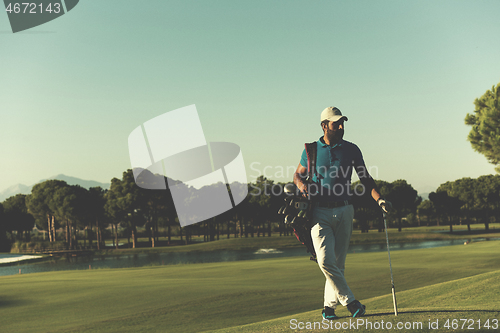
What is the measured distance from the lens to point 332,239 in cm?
536

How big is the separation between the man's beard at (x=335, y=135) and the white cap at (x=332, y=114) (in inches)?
6.5

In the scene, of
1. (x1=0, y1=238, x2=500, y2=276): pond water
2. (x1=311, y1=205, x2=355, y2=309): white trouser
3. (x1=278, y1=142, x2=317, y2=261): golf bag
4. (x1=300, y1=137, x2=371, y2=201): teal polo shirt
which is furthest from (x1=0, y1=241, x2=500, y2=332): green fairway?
(x1=0, y1=238, x2=500, y2=276): pond water

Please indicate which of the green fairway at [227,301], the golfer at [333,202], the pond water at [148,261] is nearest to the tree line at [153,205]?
the pond water at [148,261]

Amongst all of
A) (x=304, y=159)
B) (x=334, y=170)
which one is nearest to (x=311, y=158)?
(x=304, y=159)

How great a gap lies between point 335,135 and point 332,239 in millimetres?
1347

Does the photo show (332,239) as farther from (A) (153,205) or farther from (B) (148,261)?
(A) (153,205)

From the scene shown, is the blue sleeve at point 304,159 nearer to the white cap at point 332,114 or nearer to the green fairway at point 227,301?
the white cap at point 332,114

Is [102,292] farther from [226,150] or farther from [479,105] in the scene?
[226,150]

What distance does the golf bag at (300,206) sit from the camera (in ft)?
17.2

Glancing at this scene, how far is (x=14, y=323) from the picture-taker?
11320 millimetres

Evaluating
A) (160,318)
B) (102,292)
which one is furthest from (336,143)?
(102,292)

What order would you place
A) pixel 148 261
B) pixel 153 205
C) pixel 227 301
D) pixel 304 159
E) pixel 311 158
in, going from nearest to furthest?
pixel 311 158
pixel 304 159
pixel 227 301
pixel 148 261
pixel 153 205

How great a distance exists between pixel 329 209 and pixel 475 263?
21498 mm

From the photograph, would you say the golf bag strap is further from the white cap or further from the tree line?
the tree line
